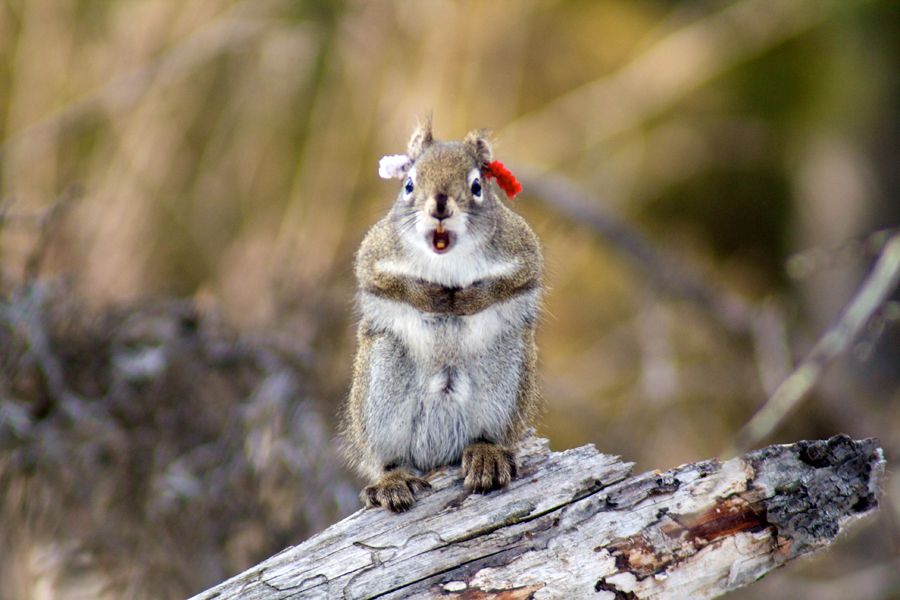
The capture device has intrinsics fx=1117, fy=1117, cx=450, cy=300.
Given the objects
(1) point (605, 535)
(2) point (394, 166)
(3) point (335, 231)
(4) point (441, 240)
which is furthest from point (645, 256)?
(1) point (605, 535)

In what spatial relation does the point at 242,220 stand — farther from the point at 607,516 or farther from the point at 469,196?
the point at 607,516

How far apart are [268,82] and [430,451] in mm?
5458

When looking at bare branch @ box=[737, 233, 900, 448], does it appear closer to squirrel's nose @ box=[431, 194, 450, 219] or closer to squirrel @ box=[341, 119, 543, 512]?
squirrel @ box=[341, 119, 543, 512]

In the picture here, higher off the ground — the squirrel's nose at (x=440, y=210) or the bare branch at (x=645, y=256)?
the bare branch at (x=645, y=256)

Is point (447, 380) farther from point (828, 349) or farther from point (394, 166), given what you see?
point (828, 349)

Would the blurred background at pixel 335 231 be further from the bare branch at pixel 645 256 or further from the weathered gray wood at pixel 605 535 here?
the weathered gray wood at pixel 605 535

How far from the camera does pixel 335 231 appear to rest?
Answer: 7809mm

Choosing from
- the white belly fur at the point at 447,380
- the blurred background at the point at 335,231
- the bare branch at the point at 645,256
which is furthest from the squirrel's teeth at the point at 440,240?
the bare branch at the point at 645,256

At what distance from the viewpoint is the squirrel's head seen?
3490 mm

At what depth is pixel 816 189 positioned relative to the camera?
866 cm

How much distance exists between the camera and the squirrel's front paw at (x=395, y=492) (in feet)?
11.5

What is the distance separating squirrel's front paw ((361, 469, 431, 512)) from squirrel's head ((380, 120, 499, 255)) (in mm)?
736

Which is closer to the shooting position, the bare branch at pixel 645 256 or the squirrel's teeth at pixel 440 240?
the squirrel's teeth at pixel 440 240

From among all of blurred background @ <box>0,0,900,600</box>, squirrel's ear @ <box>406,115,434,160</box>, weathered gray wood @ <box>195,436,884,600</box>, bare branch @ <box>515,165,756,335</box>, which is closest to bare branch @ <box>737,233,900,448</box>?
blurred background @ <box>0,0,900,600</box>
